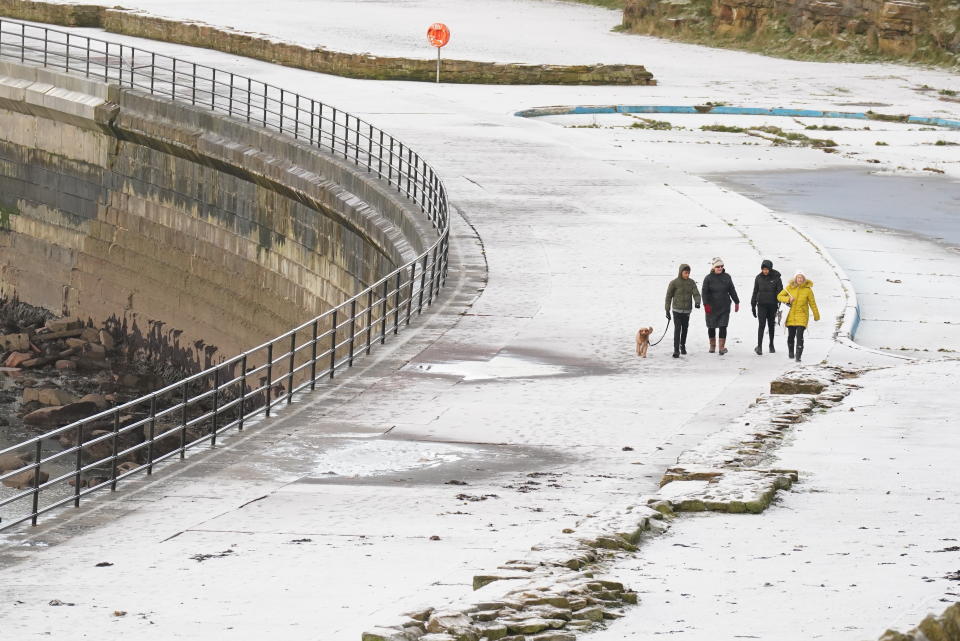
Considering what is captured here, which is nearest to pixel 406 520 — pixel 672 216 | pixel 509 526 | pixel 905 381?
pixel 509 526

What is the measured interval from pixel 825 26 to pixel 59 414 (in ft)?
104

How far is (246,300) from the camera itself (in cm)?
3164

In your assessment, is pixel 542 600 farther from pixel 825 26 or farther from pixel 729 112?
pixel 825 26

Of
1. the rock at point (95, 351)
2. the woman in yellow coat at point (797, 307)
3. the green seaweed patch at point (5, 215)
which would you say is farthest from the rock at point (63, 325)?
the woman in yellow coat at point (797, 307)

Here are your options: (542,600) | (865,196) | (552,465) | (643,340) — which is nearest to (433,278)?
(643,340)

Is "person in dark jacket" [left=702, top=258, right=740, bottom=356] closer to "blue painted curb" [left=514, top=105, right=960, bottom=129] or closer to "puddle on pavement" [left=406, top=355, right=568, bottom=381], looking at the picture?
"puddle on pavement" [left=406, top=355, right=568, bottom=381]

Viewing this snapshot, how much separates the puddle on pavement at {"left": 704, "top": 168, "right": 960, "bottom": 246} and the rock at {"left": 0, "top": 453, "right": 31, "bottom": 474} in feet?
44.8

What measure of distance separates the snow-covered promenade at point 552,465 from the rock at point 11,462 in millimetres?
6817

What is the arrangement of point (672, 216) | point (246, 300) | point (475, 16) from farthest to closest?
point (475, 16) < point (246, 300) < point (672, 216)

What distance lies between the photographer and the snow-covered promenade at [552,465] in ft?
32.5

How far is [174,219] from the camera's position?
112 ft

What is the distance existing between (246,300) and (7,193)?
10.5 m

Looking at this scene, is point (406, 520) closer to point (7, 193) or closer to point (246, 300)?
point (246, 300)

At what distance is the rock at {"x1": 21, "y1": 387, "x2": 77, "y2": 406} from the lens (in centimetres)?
2984
